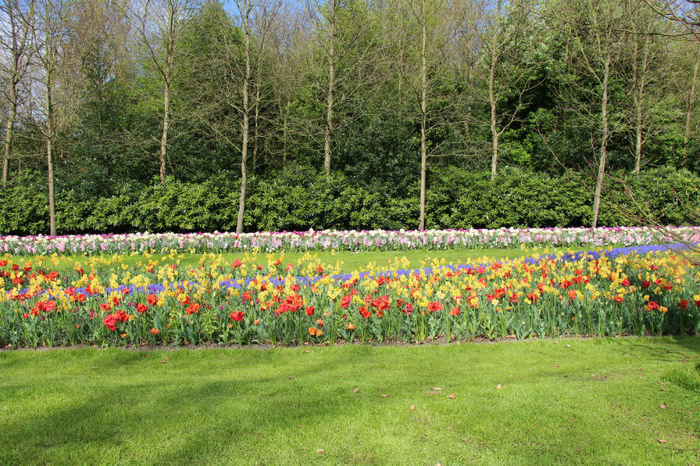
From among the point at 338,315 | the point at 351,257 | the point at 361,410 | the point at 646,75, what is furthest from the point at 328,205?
the point at 361,410

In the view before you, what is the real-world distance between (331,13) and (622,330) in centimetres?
1349

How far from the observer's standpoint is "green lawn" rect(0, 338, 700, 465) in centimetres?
263

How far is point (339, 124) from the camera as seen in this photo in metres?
17.0

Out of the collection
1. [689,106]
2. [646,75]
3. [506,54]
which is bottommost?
[689,106]

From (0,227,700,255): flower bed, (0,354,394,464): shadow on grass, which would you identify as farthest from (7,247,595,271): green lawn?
(0,354,394,464): shadow on grass

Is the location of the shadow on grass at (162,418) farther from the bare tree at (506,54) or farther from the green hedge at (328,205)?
the bare tree at (506,54)

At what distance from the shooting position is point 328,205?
593 inches

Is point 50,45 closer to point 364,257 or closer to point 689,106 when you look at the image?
point 364,257

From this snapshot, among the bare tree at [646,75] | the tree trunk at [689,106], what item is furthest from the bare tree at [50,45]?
the tree trunk at [689,106]

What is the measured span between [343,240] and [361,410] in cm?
841

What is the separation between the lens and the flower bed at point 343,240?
1105 centimetres

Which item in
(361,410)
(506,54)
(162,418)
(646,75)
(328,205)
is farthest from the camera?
(506,54)

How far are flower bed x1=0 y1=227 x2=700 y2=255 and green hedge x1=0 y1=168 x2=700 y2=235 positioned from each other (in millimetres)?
3528

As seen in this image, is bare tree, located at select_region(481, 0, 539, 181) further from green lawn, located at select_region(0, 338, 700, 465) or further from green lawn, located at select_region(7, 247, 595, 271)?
green lawn, located at select_region(0, 338, 700, 465)
